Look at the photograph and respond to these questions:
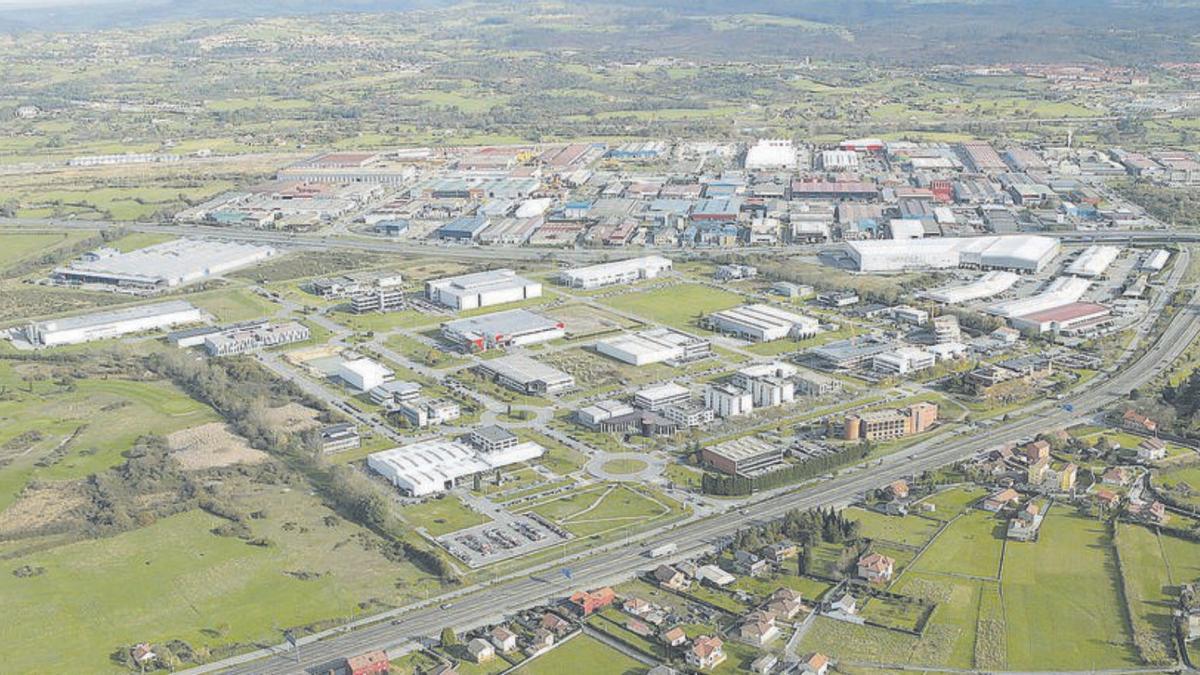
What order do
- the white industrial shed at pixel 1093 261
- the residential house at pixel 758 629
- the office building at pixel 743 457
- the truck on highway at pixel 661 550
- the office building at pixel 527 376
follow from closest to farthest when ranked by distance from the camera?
1. the residential house at pixel 758 629
2. the truck on highway at pixel 661 550
3. the office building at pixel 743 457
4. the office building at pixel 527 376
5. the white industrial shed at pixel 1093 261

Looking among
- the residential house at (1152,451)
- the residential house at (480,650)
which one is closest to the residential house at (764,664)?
the residential house at (480,650)

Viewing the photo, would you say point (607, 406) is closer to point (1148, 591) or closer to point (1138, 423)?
point (1138, 423)

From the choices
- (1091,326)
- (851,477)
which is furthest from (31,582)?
(1091,326)

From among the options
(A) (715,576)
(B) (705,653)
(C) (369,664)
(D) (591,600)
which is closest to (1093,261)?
(A) (715,576)

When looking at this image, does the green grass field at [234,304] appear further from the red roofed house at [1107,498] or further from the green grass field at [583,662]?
the red roofed house at [1107,498]

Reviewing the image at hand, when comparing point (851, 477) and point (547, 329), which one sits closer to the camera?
point (851, 477)

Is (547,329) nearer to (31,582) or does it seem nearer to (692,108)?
(31,582)

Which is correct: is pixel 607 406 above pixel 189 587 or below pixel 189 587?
above
